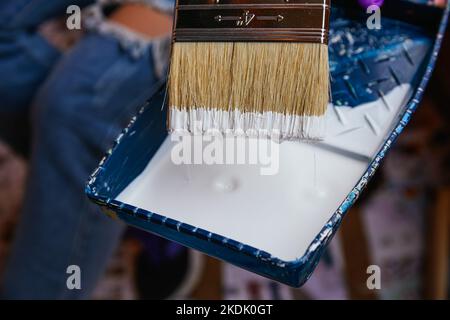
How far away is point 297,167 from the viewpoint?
438mm

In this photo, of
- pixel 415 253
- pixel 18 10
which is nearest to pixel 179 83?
pixel 18 10

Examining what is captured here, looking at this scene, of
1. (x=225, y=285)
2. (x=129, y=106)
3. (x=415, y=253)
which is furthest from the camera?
(x=415, y=253)

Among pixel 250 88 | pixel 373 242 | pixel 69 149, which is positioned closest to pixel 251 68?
pixel 250 88

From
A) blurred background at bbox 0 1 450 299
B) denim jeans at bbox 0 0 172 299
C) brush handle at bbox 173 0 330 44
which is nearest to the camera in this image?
brush handle at bbox 173 0 330 44

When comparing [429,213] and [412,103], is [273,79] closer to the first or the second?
[412,103]

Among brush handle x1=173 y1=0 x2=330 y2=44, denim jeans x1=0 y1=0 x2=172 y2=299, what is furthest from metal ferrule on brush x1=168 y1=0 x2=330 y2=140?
denim jeans x1=0 y1=0 x2=172 y2=299

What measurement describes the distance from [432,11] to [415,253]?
74 centimetres

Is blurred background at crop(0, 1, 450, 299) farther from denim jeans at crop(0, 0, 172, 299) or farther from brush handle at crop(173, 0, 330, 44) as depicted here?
brush handle at crop(173, 0, 330, 44)

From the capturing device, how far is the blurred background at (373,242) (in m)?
0.89

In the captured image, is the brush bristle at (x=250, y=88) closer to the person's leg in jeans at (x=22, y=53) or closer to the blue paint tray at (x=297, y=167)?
the blue paint tray at (x=297, y=167)

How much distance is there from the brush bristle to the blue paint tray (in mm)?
44

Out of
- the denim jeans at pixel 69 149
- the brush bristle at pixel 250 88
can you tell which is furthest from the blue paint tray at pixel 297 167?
the denim jeans at pixel 69 149

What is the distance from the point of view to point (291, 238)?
0.39m

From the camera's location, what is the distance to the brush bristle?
0.38 meters
